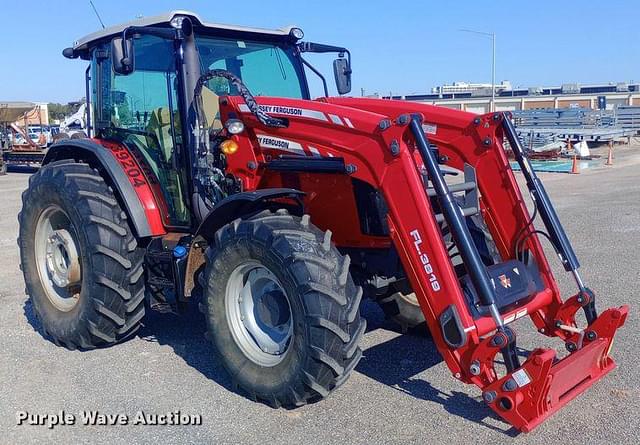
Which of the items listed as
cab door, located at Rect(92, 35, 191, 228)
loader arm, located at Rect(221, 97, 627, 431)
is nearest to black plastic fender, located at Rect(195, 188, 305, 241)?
loader arm, located at Rect(221, 97, 627, 431)

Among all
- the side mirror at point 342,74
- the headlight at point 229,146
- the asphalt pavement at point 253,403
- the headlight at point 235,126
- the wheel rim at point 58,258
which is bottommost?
the asphalt pavement at point 253,403

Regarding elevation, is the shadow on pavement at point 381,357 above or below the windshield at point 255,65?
below

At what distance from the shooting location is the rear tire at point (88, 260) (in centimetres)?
474

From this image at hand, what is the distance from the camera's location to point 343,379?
3.66 m

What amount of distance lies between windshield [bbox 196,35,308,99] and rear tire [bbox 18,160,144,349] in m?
1.25

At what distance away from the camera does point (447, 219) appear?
358cm

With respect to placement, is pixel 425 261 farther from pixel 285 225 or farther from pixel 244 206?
pixel 244 206

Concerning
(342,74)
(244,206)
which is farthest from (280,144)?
(342,74)

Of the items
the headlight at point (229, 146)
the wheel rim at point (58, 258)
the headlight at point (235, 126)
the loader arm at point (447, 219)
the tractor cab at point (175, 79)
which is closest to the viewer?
the loader arm at point (447, 219)

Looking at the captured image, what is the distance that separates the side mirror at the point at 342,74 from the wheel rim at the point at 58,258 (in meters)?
2.55

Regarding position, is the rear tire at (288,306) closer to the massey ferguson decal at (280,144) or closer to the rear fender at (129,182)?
the massey ferguson decal at (280,144)

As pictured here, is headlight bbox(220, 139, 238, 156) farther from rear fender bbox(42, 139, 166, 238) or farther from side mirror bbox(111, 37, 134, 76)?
rear fender bbox(42, 139, 166, 238)

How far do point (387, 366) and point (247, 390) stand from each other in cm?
109

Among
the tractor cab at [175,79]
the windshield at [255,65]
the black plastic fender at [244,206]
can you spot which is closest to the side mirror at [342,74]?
the tractor cab at [175,79]
